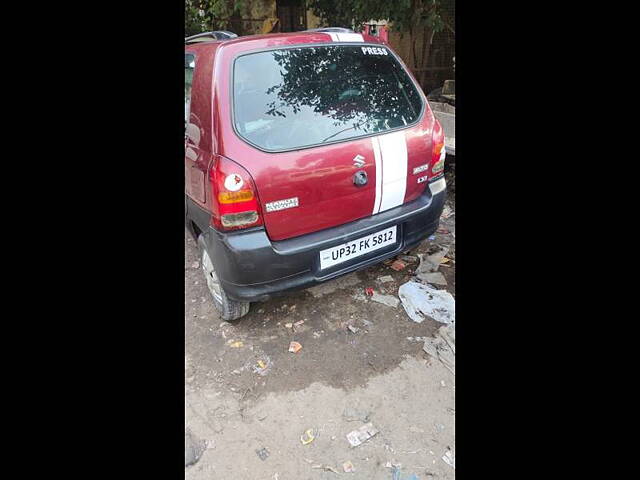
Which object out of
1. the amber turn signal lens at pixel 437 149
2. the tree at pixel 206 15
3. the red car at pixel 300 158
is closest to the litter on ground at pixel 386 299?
the red car at pixel 300 158

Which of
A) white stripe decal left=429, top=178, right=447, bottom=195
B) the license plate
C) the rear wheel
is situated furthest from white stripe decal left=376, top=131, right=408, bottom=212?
the rear wheel

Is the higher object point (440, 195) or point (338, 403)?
point (440, 195)

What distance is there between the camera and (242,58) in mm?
2389

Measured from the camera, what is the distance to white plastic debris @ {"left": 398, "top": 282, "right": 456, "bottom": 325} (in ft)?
9.50

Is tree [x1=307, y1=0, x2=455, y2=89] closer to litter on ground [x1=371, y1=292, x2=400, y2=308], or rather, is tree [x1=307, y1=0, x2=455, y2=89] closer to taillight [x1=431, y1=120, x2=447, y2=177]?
taillight [x1=431, y1=120, x2=447, y2=177]

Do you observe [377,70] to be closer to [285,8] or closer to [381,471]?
[381,471]

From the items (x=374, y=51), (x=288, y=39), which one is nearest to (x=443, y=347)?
(x=374, y=51)

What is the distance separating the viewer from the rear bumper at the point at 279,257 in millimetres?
2314

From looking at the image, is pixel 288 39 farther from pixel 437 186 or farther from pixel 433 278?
pixel 433 278

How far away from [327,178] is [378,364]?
119 cm

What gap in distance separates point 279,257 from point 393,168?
3.04 ft

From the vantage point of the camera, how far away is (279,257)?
2365 millimetres

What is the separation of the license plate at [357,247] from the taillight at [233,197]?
0.50 meters
